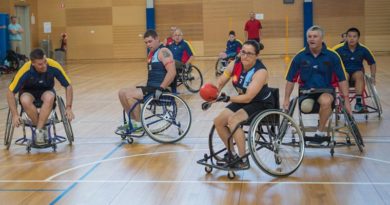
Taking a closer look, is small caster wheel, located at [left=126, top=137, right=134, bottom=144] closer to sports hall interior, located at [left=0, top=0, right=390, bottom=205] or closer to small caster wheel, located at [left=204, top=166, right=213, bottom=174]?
sports hall interior, located at [left=0, top=0, right=390, bottom=205]

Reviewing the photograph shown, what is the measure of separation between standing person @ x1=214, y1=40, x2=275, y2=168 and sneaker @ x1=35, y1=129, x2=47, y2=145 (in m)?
1.83

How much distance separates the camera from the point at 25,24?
18438mm

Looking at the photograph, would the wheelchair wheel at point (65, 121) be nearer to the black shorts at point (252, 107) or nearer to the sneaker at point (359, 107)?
the black shorts at point (252, 107)

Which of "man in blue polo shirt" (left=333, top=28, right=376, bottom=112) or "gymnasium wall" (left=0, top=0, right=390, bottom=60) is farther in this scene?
"gymnasium wall" (left=0, top=0, right=390, bottom=60)

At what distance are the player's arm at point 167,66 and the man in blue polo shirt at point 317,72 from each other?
1.24 metres

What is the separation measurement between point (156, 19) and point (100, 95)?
942 centimetres

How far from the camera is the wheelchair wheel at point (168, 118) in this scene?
18.2 ft

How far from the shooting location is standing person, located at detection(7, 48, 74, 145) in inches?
206

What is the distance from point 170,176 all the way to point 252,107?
0.82 m

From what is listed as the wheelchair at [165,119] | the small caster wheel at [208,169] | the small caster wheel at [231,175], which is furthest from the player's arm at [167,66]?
the small caster wheel at [231,175]

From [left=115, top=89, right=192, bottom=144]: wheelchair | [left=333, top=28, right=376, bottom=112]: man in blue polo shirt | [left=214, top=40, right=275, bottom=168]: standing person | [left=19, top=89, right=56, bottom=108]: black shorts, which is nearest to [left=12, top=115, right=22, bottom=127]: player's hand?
[left=19, top=89, right=56, bottom=108]: black shorts

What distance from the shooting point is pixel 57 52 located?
1855 cm

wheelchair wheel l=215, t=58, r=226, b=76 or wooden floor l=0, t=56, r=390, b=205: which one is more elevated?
wheelchair wheel l=215, t=58, r=226, b=76

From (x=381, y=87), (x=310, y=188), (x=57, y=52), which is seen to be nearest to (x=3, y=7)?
(x=57, y=52)
